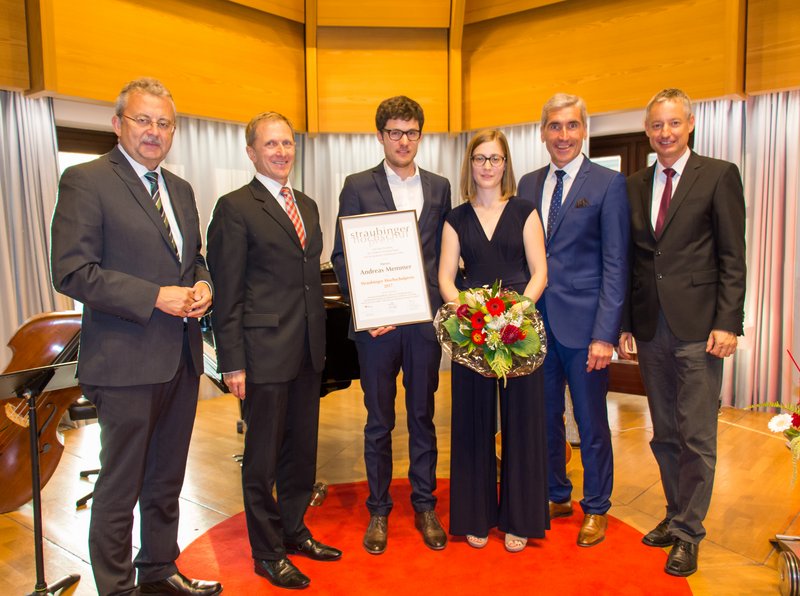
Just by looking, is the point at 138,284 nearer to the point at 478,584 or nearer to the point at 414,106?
the point at 414,106

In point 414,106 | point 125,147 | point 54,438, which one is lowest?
point 54,438

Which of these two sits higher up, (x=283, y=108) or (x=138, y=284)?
(x=283, y=108)

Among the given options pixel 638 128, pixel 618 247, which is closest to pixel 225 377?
pixel 618 247

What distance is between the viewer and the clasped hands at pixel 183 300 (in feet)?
7.93

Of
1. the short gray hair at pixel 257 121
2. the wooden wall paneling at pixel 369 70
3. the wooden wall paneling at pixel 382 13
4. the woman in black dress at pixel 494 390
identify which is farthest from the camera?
the wooden wall paneling at pixel 369 70

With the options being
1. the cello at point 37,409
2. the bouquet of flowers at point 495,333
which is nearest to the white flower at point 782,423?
the bouquet of flowers at point 495,333

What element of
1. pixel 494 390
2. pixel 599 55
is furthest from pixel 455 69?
pixel 494 390

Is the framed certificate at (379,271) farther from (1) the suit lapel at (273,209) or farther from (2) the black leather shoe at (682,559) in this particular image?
(2) the black leather shoe at (682,559)

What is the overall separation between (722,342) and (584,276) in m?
0.68

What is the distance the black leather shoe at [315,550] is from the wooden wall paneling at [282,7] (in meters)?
5.30

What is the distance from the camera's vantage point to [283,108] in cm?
691

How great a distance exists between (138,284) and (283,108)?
497 cm

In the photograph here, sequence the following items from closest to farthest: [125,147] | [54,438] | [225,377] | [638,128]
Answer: [125,147] < [225,377] < [54,438] < [638,128]

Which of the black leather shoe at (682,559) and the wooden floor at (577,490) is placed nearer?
the black leather shoe at (682,559)
